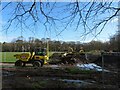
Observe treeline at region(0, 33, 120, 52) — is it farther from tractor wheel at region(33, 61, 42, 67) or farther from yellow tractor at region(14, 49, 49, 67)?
tractor wheel at region(33, 61, 42, 67)

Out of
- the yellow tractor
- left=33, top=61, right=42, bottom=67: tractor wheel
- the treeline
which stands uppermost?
the treeline

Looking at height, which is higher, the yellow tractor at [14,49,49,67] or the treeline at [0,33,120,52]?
the treeline at [0,33,120,52]

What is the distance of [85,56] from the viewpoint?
78.2ft

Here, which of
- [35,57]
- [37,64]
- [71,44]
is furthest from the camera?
[35,57]

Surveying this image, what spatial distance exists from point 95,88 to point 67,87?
3.21ft

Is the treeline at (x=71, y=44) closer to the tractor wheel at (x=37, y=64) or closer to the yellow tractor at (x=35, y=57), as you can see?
the yellow tractor at (x=35, y=57)

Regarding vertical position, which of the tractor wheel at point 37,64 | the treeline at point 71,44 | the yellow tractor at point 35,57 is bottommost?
the tractor wheel at point 37,64

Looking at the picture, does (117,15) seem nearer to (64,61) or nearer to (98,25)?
(98,25)

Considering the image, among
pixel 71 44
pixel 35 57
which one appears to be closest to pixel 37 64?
pixel 35 57

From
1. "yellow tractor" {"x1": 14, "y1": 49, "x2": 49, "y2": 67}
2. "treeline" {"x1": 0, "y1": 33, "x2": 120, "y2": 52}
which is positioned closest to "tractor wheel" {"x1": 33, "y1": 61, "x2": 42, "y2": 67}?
"yellow tractor" {"x1": 14, "y1": 49, "x2": 49, "y2": 67}

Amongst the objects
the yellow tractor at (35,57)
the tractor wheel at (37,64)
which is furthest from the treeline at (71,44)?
the tractor wheel at (37,64)

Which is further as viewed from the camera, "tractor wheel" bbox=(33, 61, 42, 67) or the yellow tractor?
the yellow tractor

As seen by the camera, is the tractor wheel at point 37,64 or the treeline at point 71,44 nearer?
the treeline at point 71,44

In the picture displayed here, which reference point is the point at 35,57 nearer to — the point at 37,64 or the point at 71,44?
the point at 37,64
